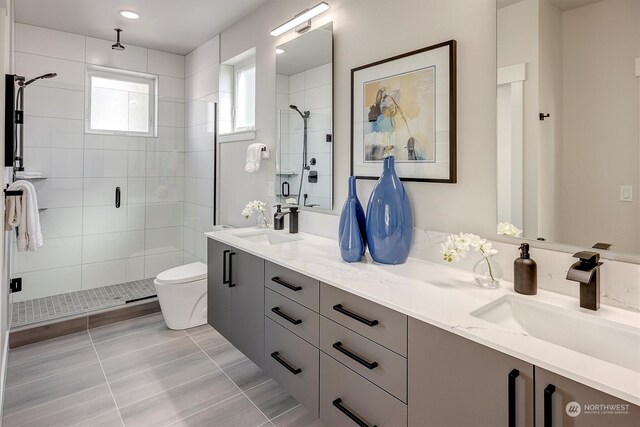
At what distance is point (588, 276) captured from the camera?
111 centimetres

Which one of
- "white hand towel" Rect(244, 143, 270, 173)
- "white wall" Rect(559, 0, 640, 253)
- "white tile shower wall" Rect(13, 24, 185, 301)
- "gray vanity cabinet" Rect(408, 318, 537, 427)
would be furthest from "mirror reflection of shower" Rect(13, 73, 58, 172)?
"white wall" Rect(559, 0, 640, 253)

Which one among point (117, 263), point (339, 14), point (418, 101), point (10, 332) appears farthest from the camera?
point (117, 263)

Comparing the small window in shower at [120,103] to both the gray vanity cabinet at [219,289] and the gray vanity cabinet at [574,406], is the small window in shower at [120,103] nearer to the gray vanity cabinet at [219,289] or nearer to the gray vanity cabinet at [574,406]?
the gray vanity cabinet at [219,289]

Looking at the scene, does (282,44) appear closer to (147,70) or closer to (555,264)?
(147,70)

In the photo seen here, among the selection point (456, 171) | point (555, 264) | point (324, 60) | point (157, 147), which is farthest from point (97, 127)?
point (555, 264)

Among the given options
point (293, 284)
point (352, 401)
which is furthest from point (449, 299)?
point (293, 284)

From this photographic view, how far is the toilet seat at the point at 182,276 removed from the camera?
2852mm

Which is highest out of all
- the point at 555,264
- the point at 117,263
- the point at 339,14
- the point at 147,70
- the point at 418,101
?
the point at 147,70

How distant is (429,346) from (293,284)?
733 mm

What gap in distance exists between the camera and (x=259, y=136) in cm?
291

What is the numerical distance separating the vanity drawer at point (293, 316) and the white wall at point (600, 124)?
39.8 inches

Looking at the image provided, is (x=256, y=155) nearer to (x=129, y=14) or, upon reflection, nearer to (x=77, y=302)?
(x=129, y=14)

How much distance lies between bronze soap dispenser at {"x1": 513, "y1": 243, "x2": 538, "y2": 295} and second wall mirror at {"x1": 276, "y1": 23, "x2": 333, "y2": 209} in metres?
1.15

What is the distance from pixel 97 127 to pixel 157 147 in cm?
60
